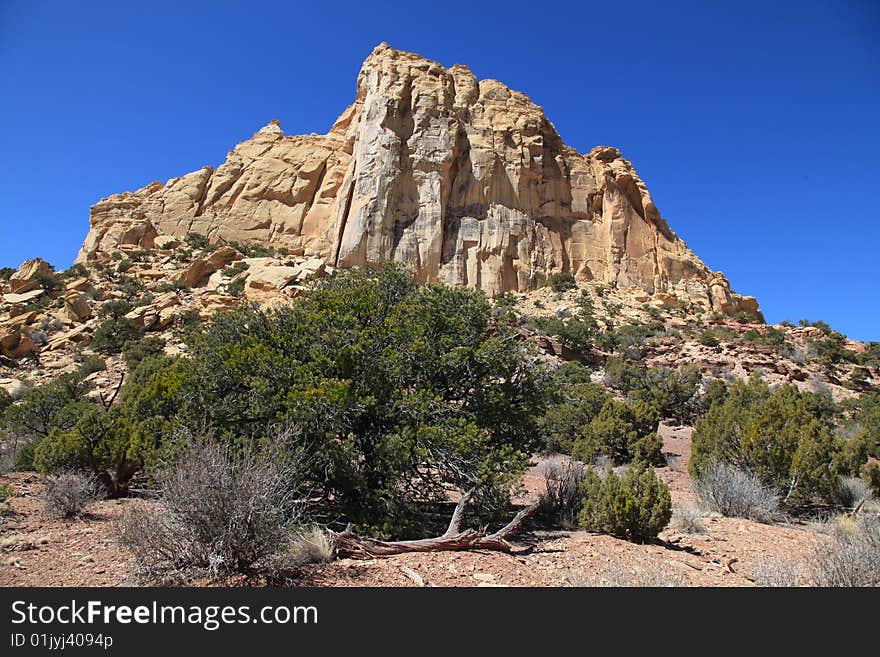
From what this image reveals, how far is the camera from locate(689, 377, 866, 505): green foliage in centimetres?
926

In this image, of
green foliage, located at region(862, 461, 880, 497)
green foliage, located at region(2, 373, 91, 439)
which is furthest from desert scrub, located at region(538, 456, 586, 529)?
green foliage, located at region(2, 373, 91, 439)

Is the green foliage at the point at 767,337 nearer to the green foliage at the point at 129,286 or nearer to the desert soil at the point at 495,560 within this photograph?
the desert soil at the point at 495,560

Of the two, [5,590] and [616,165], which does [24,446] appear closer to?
[5,590]

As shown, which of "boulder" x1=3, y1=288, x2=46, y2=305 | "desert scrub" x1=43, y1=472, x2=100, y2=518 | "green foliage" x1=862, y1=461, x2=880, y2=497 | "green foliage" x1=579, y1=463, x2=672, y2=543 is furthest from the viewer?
"boulder" x1=3, y1=288, x2=46, y2=305


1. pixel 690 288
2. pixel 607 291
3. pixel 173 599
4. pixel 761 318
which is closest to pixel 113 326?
pixel 173 599

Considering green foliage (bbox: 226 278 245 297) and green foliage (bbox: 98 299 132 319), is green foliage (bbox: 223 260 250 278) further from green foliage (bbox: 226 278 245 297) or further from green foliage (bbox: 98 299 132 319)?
green foliage (bbox: 98 299 132 319)

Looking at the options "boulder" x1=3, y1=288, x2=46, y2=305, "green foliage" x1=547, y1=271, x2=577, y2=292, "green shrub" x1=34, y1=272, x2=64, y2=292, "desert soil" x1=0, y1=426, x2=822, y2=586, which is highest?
"green foliage" x1=547, y1=271, x2=577, y2=292

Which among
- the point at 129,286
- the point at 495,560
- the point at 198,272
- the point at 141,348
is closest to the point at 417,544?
the point at 495,560

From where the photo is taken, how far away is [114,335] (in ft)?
88.9

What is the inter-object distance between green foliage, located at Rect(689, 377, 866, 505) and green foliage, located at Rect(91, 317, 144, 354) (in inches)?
1052

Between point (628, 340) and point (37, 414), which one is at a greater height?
point (628, 340)

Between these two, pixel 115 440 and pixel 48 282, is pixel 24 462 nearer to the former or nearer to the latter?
pixel 115 440

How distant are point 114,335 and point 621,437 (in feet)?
83.9

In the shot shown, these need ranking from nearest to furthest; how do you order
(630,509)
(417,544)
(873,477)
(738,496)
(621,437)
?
1. (417,544)
2. (630,509)
3. (738,496)
4. (873,477)
5. (621,437)
